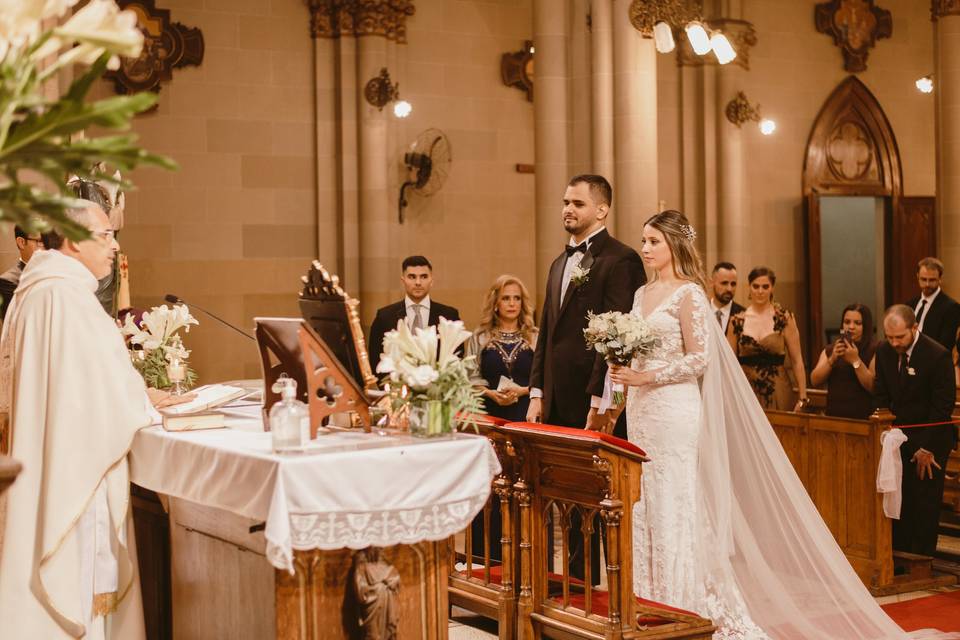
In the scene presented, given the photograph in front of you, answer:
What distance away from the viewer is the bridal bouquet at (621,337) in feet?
18.6

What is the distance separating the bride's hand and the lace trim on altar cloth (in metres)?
1.81

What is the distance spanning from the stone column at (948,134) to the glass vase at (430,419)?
9.45 metres

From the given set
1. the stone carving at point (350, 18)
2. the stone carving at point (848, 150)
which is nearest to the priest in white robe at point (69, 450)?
the stone carving at point (350, 18)

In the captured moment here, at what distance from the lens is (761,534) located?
19.6 feet

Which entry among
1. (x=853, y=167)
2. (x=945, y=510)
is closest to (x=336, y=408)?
(x=945, y=510)

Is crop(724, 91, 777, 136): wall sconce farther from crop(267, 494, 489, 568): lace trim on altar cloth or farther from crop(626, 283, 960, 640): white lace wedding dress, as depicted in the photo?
crop(267, 494, 489, 568): lace trim on altar cloth

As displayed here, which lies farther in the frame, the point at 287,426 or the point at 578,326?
the point at 578,326

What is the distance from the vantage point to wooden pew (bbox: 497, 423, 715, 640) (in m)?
4.82

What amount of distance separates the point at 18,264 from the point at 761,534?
411cm

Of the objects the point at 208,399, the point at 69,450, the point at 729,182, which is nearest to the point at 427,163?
the point at 729,182

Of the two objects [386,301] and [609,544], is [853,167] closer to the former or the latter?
[386,301]

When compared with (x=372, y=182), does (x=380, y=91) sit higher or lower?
higher

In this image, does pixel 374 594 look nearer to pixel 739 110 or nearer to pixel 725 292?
pixel 725 292

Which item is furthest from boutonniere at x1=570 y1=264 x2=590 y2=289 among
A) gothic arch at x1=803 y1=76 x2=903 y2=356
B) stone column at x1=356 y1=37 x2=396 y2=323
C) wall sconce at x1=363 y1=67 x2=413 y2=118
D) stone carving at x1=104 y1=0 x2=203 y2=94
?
gothic arch at x1=803 y1=76 x2=903 y2=356
